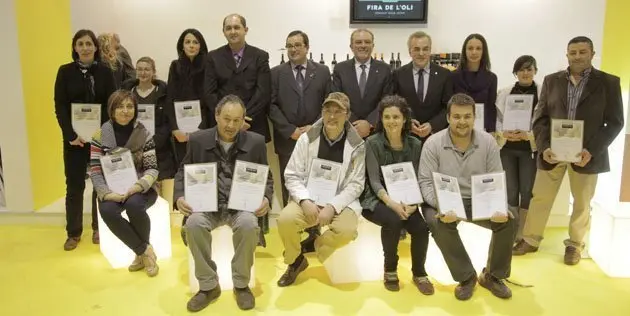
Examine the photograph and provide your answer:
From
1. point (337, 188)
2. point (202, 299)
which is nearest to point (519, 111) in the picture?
point (337, 188)

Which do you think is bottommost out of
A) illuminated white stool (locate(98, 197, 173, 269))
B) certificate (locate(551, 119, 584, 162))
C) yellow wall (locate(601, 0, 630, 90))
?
illuminated white stool (locate(98, 197, 173, 269))

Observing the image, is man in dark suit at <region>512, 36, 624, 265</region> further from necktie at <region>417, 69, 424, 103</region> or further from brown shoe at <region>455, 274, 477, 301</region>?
brown shoe at <region>455, 274, 477, 301</region>

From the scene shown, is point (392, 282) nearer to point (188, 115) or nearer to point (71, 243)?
point (188, 115)

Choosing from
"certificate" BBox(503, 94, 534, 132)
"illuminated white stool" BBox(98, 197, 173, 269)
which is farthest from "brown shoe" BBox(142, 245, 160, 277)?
"certificate" BBox(503, 94, 534, 132)

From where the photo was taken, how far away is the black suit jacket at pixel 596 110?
3.84 meters

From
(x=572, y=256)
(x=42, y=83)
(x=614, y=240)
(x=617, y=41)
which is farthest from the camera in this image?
(x=617, y=41)

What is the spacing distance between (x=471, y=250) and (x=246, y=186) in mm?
1552

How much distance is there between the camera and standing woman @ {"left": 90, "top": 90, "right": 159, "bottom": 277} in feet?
12.0

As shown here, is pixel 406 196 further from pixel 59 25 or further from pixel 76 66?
pixel 59 25

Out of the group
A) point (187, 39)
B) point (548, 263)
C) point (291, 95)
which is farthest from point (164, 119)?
point (548, 263)

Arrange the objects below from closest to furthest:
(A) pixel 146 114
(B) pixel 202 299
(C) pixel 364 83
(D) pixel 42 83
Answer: (B) pixel 202 299
(C) pixel 364 83
(A) pixel 146 114
(D) pixel 42 83

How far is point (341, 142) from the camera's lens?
3582 mm

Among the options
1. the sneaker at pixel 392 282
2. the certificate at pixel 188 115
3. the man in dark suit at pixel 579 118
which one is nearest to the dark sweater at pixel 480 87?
the man in dark suit at pixel 579 118

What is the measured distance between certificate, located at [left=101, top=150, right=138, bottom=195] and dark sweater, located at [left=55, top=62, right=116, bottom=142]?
0.69 m
